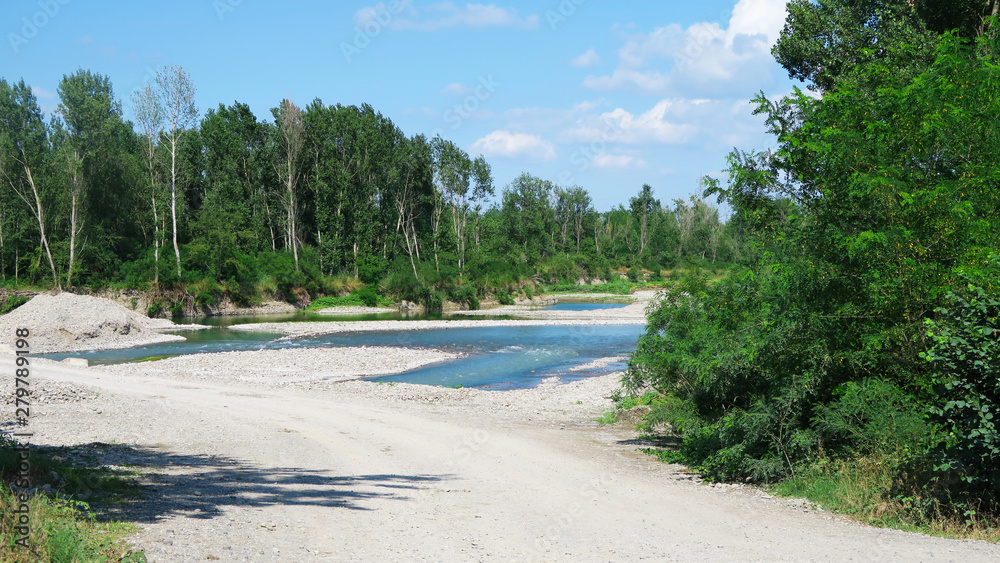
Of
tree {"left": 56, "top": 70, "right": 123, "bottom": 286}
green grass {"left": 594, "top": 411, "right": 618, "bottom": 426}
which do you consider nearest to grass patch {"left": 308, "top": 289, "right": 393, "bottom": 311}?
tree {"left": 56, "top": 70, "right": 123, "bottom": 286}

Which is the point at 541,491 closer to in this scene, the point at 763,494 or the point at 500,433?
the point at 763,494

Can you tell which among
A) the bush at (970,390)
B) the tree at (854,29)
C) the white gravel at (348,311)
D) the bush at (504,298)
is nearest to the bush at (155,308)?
the white gravel at (348,311)

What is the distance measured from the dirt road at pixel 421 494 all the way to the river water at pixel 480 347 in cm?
1037

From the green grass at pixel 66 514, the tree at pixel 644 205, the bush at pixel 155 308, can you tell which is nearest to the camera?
the green grass at pixel 66 514

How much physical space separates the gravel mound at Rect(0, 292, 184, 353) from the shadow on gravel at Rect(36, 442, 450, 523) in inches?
1139

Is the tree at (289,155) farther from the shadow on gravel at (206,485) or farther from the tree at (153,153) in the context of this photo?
the shadow on gravel at (206,485)

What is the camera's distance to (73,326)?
37.7m

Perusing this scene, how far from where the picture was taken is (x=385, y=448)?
13.9 metres

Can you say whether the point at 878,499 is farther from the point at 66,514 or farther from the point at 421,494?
the point at 66,514

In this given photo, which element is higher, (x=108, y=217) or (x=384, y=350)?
(x=108, y=217)

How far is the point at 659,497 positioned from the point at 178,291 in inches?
2290

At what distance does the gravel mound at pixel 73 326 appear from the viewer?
119ft

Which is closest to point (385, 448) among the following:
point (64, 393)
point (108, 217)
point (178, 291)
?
point (64, 393)

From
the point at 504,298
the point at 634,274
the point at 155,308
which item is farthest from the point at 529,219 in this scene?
the point at 155,308
